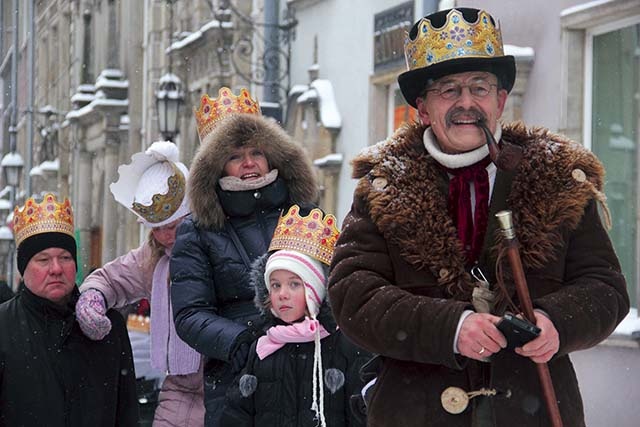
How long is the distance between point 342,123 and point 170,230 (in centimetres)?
939

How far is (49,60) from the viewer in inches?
1853

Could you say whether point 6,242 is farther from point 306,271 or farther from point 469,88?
point 469,88

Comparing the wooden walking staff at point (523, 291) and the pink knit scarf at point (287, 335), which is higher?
the wooden walking staff at point (523, 291)

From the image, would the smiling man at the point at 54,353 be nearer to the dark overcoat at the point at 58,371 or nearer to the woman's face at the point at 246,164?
the dark overcoat at the point at 58,371

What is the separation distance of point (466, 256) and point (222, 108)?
2943 millimetres

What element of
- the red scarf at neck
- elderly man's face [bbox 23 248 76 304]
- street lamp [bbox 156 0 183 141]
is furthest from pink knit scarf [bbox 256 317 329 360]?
street lamp [bbox 156 0 183 141]

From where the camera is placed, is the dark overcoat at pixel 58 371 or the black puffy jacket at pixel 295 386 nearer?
the black puffy jacket at pixel 295 386

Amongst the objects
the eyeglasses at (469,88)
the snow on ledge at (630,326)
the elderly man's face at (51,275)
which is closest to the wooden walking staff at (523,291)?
the eyeglasses at (469,88)

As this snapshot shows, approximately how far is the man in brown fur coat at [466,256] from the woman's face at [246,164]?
194cm

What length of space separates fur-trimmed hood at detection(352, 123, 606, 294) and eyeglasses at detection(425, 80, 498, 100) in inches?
5.7

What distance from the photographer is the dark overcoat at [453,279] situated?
11.8 ft

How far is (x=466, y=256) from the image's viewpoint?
12.3 feet

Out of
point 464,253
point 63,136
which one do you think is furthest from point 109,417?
point 63,136

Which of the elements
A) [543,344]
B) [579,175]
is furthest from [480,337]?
[579,175]
